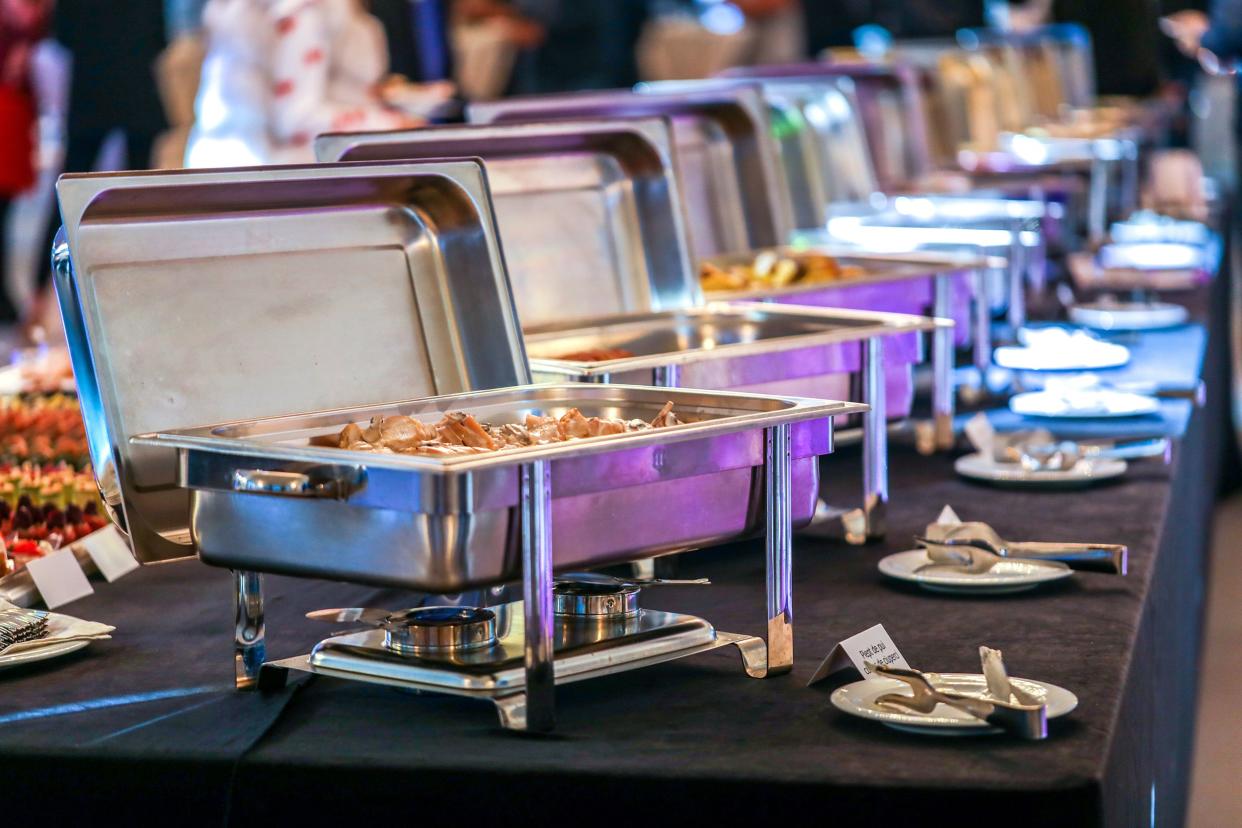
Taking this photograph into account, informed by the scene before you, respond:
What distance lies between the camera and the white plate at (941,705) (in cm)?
110

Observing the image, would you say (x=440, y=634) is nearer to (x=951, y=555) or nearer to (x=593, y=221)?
(x=951, y=555)

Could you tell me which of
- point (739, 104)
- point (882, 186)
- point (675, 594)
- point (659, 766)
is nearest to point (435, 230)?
point (675, 594)

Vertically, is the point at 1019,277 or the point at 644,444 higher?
the point at 644,444

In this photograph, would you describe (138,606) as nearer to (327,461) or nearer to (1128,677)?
(327,461)

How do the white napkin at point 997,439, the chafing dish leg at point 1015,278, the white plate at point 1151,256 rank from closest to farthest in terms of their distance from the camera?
the white napkin at point 997,439 → the chafing dish leg at point 1015,278 → the white plate at point 1151,256

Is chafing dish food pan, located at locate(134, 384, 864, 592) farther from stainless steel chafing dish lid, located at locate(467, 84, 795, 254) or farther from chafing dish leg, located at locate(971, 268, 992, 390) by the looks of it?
stainless steel chafing dish lid, located at locate(467, 84, 795, 254)

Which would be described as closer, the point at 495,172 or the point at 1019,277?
the point at 495,172

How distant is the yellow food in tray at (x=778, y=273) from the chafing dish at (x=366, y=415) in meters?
0.67

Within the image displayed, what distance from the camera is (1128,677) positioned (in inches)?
49.6

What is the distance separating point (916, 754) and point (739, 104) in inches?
72.3

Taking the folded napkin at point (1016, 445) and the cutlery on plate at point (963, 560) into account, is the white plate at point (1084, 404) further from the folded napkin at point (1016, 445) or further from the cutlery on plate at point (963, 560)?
the cutlery on plate at point (963, 560)

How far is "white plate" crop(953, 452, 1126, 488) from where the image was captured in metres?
1.91

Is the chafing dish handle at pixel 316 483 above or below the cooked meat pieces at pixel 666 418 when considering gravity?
above

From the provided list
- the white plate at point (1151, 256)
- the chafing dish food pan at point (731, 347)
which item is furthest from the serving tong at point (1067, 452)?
the white plate at point (1151, 256)
